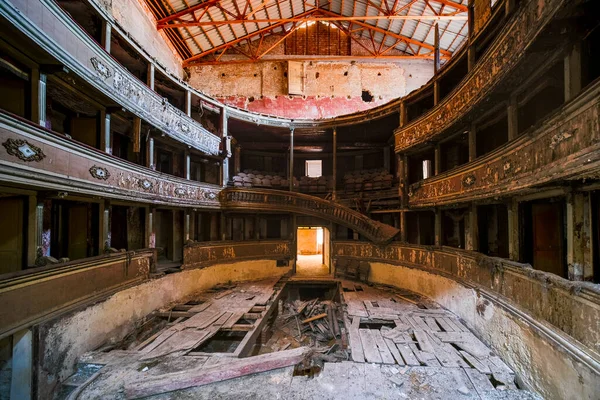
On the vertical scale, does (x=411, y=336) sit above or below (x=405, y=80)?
below

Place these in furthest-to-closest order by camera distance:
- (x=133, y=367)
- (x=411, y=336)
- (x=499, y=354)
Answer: (x=411, y=336) < (x=499, y=354) < (x=133, y=367)

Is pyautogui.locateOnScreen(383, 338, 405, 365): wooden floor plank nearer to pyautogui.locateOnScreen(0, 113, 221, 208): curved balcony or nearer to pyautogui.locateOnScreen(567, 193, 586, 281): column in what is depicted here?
pyautogui.locateOnScreen(567, 193, 586, 281): column

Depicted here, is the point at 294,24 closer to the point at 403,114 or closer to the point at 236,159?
the point at 236,159

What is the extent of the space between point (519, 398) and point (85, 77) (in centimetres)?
1106

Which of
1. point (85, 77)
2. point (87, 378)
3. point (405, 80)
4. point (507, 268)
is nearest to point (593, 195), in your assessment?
point (507, 268)

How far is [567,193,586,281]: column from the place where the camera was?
4465mm

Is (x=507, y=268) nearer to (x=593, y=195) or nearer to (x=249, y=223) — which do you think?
(x=593, y=195)

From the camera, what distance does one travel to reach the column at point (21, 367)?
4672mm

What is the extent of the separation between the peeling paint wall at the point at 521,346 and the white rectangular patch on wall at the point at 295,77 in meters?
14.6

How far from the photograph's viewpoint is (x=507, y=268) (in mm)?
6246

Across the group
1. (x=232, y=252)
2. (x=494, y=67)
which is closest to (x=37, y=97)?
(x=232, y=252)

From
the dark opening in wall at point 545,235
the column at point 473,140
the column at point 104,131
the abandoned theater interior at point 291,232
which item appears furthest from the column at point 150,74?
the dark opening in wall at point 545,235

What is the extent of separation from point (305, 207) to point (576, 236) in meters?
9.79

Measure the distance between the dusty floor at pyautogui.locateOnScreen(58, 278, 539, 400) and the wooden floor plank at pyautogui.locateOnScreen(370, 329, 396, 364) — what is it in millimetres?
23
